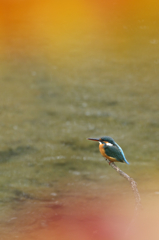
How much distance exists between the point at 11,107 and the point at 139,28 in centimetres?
364

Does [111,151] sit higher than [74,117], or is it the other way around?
[111,151]

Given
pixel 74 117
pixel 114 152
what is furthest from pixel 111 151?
pixel 74 117

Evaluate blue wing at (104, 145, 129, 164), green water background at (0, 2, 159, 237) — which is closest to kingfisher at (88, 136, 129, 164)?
blue wing at (104, 145, 129, 164)

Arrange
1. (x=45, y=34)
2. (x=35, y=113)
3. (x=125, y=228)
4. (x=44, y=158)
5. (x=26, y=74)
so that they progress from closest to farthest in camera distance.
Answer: (x=125, y=228), (x=44, y=158), (x=35, y=113), (x=26, y=74), (x=45, y=34)

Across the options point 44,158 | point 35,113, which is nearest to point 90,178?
point 44,158

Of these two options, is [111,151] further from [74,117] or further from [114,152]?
[74,117]

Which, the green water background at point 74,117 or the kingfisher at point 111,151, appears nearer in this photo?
the kingfisher at point 111,151

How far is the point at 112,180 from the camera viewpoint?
3838mm

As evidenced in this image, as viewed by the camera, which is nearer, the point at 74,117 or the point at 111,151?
the point at 111,151

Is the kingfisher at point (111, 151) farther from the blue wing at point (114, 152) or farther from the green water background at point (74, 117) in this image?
the green water background at point (74, 117)

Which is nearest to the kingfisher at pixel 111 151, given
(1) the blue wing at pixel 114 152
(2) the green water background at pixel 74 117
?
(1) the blue wing at pixel 114 152

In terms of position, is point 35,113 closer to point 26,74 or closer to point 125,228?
point 26,74

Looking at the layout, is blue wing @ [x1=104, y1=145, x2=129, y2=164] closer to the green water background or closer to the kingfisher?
the kingfisher

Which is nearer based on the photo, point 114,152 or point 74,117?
point 114,152
